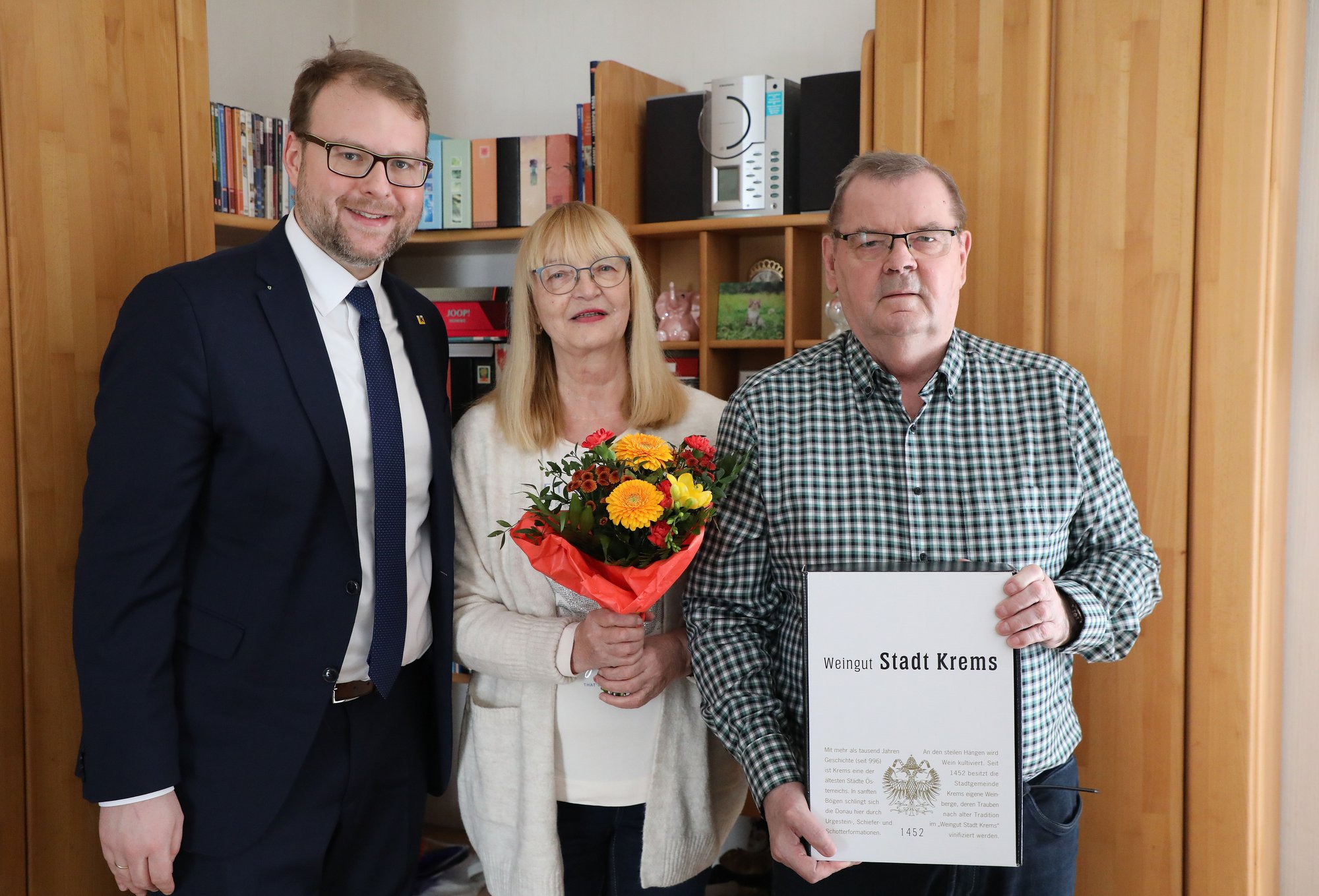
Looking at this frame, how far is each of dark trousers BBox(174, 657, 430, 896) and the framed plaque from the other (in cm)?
81

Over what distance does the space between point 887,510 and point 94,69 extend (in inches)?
64.1

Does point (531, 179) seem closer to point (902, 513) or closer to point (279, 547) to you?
point (279, 547)

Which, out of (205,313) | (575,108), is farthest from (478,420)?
(575,108)

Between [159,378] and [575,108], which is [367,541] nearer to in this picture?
[159,378]

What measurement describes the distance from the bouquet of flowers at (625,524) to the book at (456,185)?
207 centimetres

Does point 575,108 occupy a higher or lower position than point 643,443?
higher

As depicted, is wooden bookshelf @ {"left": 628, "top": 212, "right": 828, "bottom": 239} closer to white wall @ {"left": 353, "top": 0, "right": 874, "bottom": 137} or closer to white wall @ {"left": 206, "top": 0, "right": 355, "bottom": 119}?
white wall @ {"left": 353, "top": 0, "right": 874, "bottom": 137}

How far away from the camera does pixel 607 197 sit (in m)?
3.13

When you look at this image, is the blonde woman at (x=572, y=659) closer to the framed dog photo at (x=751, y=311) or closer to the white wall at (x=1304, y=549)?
the framed dog photo at (x=751, y=311)

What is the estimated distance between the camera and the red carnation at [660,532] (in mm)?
1449

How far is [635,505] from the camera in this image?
1.42 m

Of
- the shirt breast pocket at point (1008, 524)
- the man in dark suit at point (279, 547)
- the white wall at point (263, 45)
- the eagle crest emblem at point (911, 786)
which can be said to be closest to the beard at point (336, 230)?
the man in dark suit at point (279, 547)

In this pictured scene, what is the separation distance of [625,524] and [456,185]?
229cm

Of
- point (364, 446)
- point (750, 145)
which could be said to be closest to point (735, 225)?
point (750, 145)
